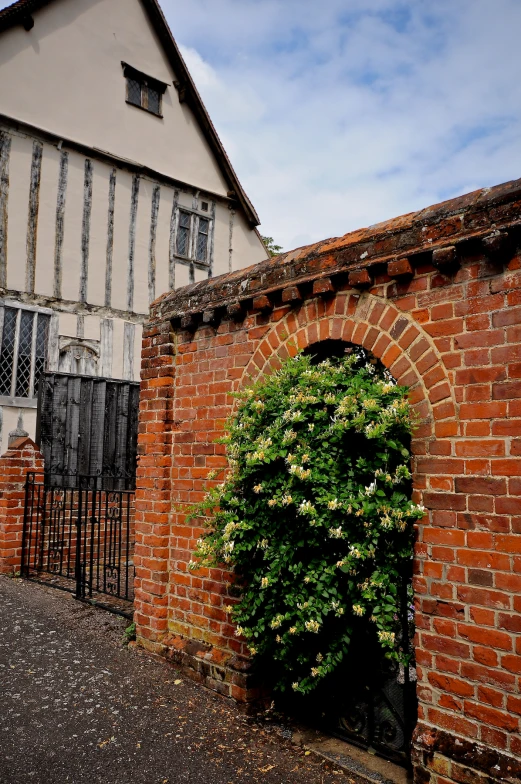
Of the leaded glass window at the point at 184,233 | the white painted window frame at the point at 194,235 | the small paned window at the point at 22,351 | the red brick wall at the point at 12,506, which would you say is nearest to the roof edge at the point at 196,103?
the white painted window frame at the point at 194,235

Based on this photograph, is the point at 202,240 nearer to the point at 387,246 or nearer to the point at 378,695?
the point at 387,246

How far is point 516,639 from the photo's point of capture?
2.54 meters

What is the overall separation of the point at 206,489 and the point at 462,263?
2.42 m

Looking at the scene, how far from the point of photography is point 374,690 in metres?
3.29

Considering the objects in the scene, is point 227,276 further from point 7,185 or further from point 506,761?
point 7,185

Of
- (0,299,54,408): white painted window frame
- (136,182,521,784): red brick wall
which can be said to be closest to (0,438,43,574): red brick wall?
(0,299,54,408): white painted window frame

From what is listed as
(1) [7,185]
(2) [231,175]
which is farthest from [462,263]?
(2) [231,175]

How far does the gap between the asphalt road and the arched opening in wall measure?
13.0 inches

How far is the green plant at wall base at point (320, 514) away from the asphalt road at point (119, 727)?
422 millimetres

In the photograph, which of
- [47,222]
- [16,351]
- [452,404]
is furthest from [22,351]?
[452,404]

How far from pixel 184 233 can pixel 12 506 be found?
8.41 metres

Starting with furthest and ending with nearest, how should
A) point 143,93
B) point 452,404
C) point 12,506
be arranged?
point 143,93
point 12,506
point 452,404

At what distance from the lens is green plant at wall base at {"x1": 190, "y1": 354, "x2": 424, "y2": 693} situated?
9.46ft

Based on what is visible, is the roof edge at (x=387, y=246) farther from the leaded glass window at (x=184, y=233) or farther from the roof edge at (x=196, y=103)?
the roof edge at (x=196, y=103)
